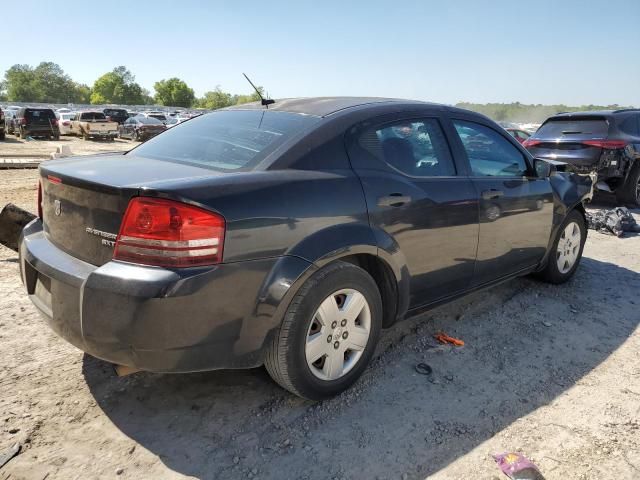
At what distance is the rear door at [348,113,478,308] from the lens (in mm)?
2867

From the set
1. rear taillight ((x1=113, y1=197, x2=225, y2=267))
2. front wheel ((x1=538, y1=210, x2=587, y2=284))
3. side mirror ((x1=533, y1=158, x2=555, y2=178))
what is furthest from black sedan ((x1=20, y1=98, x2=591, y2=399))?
front wheel ((x1=538, y1=210, x2=587, y2=284))

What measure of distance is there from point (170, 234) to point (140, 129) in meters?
29.9

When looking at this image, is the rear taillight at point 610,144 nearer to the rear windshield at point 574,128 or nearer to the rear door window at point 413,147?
the rear windshield at point 574,128

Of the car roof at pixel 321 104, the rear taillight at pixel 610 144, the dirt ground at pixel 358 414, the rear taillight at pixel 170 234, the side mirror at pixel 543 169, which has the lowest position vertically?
the dirt ground at pixel 358 414

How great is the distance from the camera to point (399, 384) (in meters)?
2.97

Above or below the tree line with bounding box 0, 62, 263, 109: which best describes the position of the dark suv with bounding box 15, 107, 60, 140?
below

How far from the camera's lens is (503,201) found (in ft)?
12.1

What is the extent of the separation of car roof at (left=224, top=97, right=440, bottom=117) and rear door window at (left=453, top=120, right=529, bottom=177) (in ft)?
1.38

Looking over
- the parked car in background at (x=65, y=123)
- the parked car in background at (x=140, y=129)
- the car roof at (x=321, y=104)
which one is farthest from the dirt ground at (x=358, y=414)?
the parked car in background at (x=65, y=123)

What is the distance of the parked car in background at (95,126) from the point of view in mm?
27953

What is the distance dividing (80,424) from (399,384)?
1.75m

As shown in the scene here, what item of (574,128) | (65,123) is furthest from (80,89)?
(574,128)

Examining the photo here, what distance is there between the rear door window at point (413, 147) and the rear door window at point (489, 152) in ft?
0.85

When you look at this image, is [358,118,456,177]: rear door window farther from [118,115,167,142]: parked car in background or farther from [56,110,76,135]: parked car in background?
[56,110,76,135]: parked car in background
